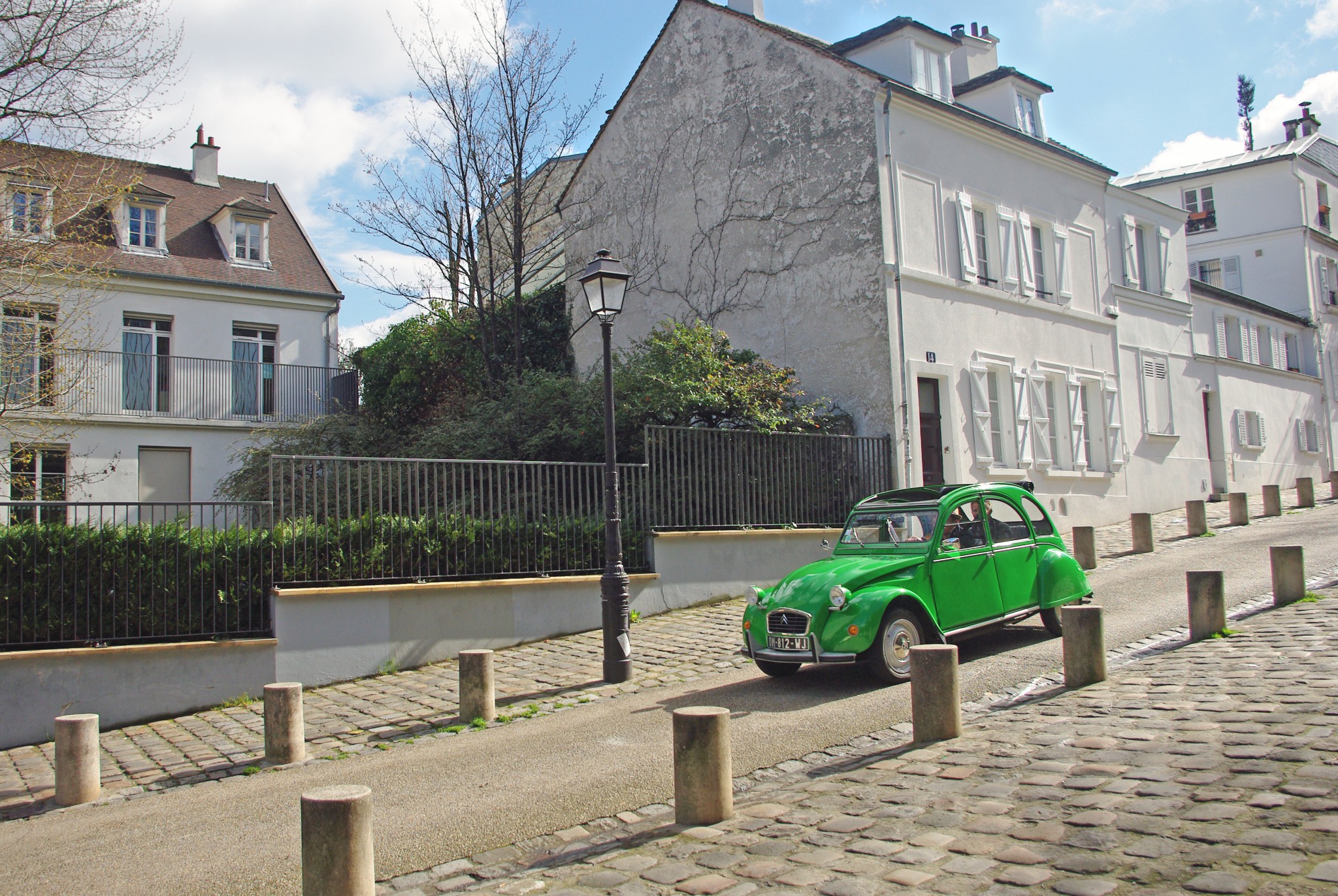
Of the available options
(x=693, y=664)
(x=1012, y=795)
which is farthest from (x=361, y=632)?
(x=1012, y=795)

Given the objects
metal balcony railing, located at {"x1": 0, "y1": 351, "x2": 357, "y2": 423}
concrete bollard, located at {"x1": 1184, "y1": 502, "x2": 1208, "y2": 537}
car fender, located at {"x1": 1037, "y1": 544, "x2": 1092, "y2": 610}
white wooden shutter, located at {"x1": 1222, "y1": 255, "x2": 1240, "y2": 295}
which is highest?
white wooden shutter, located at {"x1": 1222, "y1": 255, "x2": 1240, "y2": 295}

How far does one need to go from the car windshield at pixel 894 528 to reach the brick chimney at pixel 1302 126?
3618 cm

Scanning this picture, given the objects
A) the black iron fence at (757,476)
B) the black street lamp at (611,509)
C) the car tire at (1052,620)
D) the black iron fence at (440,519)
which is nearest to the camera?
the black street lamp at (611,509)

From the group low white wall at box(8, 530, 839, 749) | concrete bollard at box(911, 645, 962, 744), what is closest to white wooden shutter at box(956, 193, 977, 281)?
low white wall at box(8, 530, 839, 749)

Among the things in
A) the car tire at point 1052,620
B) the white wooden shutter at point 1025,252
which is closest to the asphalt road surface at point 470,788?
the car tire at point 1052,620

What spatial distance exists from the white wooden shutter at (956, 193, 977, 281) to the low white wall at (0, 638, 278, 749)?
14.1 metres

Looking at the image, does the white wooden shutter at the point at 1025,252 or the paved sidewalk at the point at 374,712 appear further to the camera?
the white wooden shutter at the point at 1025,252

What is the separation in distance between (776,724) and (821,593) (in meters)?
1.50

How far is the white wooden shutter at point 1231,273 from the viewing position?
33.0 metres

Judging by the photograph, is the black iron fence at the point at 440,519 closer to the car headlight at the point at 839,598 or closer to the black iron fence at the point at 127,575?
the black iron fence at the point at 127,575

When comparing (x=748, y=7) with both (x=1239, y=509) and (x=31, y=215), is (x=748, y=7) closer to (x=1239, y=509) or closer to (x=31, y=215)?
(x=1239, y=509)

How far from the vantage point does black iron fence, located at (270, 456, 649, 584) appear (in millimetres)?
11391

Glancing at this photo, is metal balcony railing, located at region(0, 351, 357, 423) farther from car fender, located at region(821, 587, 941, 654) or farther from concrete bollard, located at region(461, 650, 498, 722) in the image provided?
car fender, located at region(821, 587, 941, 654)

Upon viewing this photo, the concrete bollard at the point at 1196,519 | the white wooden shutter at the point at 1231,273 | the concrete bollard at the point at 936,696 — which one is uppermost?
the white wooden shutter at the point at 1231,273
